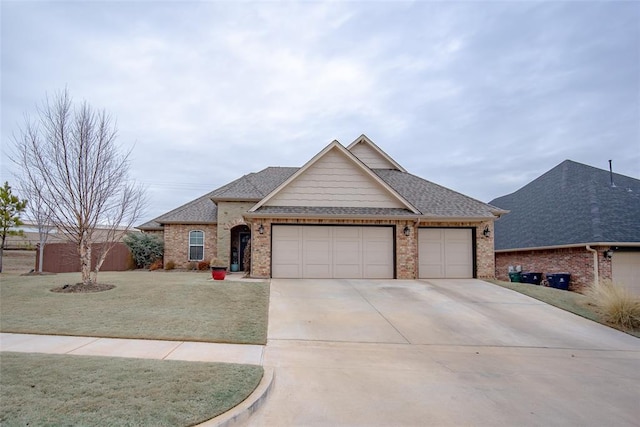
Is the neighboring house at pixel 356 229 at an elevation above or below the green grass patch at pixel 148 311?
above

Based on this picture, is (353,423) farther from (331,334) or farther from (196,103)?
(196,103)

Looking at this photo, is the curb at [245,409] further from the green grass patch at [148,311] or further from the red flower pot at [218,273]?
the red flower pot at [218,273]

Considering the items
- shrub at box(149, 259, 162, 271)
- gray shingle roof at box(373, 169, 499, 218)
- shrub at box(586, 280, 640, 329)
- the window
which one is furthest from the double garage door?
shrub at box(149, 259, 162, 271)

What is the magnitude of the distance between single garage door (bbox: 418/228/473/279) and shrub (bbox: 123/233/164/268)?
15.1 meters

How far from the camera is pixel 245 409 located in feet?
15.0

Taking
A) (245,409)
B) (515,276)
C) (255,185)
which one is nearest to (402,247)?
(515,276)

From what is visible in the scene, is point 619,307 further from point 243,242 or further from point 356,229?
point 243,242

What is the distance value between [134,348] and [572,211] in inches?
837

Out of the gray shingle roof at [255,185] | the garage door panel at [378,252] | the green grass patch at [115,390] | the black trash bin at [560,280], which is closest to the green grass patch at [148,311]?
the green grass patch at [115,390]

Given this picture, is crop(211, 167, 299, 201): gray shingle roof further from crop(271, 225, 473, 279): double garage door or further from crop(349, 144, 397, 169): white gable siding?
crop(271, 225, 473, 279): double garage door

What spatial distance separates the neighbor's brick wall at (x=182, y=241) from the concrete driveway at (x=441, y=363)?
10.2 m

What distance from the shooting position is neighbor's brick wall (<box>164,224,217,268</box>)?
21.9 metres

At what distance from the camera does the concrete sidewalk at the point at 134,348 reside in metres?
6.55

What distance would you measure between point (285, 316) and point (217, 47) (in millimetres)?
10155
